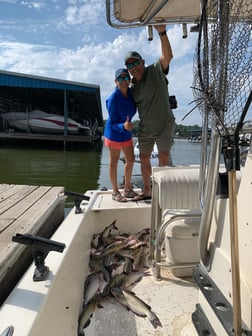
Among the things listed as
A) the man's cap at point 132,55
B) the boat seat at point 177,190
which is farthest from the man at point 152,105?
the boat seat at point 177,190

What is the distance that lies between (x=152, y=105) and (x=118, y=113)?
36 cm

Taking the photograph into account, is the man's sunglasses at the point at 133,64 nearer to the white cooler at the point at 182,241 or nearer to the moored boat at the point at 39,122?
Answer: the white cooler at the point at 182,241

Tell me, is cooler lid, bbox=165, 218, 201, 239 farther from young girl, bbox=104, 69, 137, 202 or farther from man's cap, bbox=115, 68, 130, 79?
man's cap, bbox=115, 68, 130, 79

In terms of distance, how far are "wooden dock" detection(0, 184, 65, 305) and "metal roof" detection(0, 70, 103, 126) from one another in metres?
18.0

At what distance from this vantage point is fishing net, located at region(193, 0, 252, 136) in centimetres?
112

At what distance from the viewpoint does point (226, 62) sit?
3.77 feet

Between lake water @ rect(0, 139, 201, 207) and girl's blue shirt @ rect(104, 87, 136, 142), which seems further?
lake water @ rect(0, 139, 201, 207)

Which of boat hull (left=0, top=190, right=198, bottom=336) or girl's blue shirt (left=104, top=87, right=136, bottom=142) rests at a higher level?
girl's blue shirt (left=104, top=87, right=136, bottom=142)

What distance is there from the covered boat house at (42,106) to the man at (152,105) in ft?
60.3

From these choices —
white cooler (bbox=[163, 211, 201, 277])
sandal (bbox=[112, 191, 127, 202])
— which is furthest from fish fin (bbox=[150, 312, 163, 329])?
sandal (bbox=[112, 191, 127, 202])

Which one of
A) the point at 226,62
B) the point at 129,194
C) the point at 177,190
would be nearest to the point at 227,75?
the point at 226,62

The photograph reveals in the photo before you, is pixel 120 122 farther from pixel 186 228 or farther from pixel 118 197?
pixel 186 228

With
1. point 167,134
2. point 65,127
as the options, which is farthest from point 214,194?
point 65,127

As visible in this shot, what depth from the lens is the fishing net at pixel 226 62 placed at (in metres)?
Result: 1.12
